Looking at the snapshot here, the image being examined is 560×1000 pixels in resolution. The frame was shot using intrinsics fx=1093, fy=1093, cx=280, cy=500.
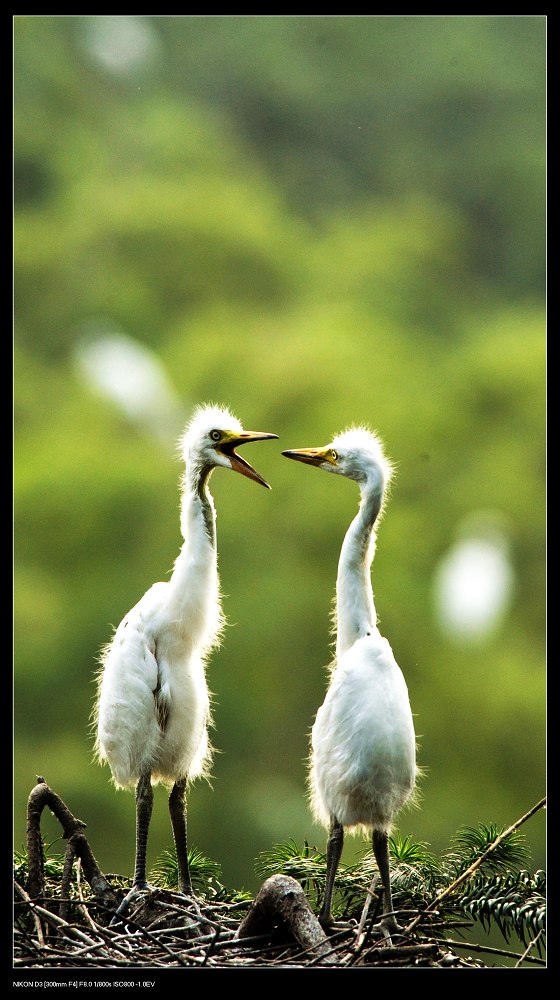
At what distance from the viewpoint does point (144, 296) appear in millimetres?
9523

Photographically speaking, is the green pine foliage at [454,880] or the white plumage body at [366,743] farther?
the green pine foliage at [454,880]

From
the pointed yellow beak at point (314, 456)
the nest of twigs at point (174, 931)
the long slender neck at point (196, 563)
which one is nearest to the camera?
the nest of twigs at point (174, 931)

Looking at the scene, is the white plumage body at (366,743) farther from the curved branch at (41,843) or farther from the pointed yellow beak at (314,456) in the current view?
the curved branch at (41,843)

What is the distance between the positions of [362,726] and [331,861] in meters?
0.32

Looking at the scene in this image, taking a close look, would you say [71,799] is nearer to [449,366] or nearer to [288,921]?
[288,921]

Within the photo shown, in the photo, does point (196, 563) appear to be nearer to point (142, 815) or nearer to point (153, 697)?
point (153, 697)

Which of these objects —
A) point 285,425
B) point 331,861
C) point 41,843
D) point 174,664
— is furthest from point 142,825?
point 285,425

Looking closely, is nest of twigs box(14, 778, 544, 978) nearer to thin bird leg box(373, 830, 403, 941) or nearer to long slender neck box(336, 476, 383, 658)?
thin bird leg box(373, 830, 403, 941)

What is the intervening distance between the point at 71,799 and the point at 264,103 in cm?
655

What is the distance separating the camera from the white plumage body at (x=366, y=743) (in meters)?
2.27

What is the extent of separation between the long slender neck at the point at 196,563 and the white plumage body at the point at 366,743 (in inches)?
16.6

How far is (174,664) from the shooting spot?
2631mm

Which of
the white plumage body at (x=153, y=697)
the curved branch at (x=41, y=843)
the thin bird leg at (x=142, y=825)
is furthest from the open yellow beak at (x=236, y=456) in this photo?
the curved branch at (x=41, y=843)
